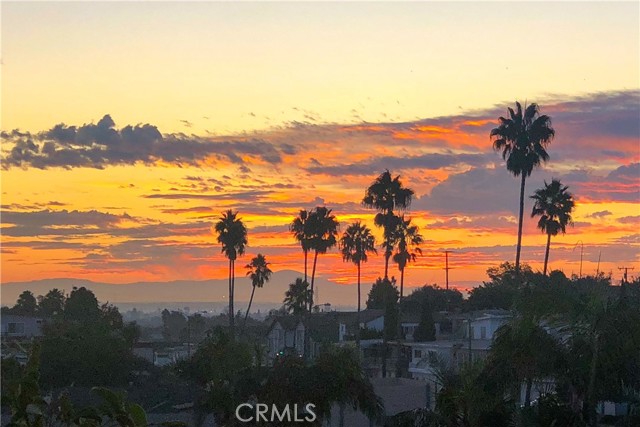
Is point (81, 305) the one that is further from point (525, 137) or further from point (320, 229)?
point (525, 137)

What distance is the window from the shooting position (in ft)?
286

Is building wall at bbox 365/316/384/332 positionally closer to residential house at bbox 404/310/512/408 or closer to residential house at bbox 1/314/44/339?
residential house at bbox 404/310/512/408

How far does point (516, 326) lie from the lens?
27.2m

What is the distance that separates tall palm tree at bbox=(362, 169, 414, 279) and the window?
3457 centimetres

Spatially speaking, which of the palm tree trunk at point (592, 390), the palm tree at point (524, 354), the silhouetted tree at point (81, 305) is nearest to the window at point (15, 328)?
the silhouetted tree at point (81, 305)

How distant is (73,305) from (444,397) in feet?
219

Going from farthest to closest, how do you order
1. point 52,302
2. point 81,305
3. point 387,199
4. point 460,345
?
point 52,302 → point 81,305 → point 387,199 → point 460,345

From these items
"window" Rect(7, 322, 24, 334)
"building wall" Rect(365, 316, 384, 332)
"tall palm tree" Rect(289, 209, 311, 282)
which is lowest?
"window" Rect(7, 322, 24, 334)

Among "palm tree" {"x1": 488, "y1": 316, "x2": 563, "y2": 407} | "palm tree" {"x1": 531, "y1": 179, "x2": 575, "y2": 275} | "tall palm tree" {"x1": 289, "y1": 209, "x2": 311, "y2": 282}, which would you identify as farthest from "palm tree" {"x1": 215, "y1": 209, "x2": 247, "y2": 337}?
"palm tree" {"x1": 488, "y1": 316, "x2": 563, "y2": 407}

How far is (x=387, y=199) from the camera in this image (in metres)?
74.4

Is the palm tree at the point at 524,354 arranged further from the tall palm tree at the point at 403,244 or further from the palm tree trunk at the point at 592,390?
the tall palm tree at the point at 403,244

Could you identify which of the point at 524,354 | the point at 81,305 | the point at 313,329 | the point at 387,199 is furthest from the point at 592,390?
the point at 313,329

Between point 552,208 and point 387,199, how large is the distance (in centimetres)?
1313

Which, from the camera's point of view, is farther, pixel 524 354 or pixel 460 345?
pixel 460 345
